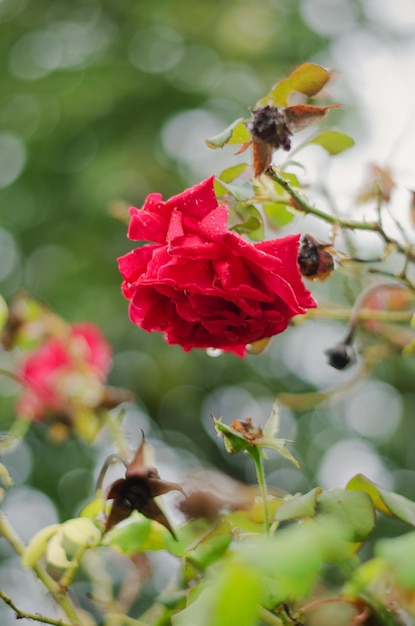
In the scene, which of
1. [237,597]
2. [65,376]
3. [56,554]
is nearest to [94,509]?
[56,554]

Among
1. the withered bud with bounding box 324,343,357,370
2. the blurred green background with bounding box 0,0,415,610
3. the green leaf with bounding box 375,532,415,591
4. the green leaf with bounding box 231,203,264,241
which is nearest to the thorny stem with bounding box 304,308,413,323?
the withered bud with bounding box 324,343,357,370

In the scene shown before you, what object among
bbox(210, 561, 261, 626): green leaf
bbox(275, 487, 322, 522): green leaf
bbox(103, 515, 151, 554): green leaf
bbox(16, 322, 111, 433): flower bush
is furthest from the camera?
bbox(16, 322, 111, 433): flower bush

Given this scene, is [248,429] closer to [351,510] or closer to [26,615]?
[351,510]

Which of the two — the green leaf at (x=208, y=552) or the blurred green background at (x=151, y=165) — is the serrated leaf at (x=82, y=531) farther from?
the blurred green background at (x=151, y=165)

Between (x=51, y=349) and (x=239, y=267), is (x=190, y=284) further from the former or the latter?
(x=51, y=349)

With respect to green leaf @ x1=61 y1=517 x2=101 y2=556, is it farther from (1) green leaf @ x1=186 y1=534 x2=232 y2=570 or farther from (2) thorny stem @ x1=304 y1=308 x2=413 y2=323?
(2) thorny stem @ x1=304 y1=308 x2=413 y2=323
